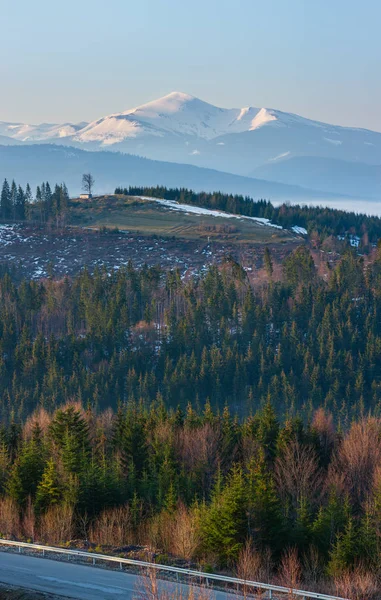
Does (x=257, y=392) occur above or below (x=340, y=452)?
below

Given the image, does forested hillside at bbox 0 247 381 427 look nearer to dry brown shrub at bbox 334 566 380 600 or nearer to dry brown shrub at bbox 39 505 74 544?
dry brown shrub at bbox 39 505 74 544

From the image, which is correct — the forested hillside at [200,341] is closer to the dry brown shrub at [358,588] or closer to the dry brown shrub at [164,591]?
the dry brown shrub at [358,588]

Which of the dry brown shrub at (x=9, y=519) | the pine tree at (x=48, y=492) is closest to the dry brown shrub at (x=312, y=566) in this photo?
the dry brown shrub at (x=9, y=519)

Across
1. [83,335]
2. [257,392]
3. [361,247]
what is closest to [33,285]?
[83,335]

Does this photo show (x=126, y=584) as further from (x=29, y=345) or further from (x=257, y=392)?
(x=29, y=345)

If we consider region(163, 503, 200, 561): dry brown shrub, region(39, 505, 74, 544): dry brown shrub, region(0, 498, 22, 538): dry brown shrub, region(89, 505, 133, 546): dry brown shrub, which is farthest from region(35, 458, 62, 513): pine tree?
region(163, 503, 200, 561): dry brown shrub
